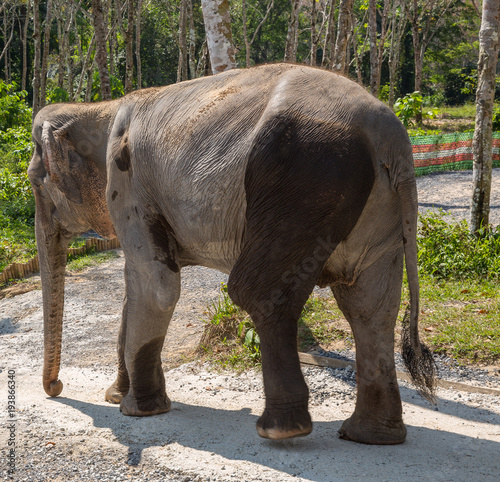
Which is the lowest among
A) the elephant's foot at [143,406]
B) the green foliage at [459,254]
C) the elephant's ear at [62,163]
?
the elephant's foot at [143,406]

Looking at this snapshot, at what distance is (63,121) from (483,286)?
4525 mm

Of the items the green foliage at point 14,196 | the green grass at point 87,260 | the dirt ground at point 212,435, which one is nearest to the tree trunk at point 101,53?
the green grass at point 87,260

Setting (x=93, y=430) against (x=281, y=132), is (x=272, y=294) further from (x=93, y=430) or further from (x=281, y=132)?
(x=93, y=430)

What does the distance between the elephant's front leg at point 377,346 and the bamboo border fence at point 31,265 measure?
248 inches

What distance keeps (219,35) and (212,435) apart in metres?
3.83

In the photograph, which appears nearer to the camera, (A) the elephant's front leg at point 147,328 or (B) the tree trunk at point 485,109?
(A) the elephant's front leg at point 147,328

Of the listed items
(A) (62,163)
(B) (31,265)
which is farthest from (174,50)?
(A) (62,163)

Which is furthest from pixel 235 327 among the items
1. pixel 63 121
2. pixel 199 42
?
pixel 199 42

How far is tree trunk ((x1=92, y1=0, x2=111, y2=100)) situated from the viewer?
398 inches

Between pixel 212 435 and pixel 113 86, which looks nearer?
pixel 212 435

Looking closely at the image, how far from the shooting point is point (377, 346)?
353cm

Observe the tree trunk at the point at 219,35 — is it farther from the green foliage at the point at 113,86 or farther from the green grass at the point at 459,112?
the green grass at the point at 459,112

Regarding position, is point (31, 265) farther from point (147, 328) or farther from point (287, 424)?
point (287, 424)

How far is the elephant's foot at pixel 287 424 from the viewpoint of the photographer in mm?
3176
